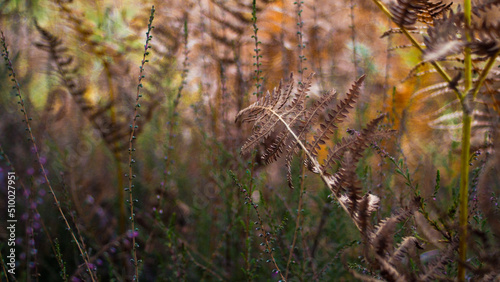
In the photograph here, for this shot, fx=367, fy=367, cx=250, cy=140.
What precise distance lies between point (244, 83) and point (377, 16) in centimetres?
133

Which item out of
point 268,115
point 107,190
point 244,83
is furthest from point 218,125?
point 268,115

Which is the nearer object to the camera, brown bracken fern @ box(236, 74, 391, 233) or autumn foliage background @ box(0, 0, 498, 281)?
brown bracken fern @ box(236, 74, 391, 233)

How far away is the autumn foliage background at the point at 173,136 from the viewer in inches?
56.8

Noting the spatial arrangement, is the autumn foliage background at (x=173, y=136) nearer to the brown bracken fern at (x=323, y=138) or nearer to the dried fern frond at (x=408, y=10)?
the brown bracken fern at (x=323, y=138)

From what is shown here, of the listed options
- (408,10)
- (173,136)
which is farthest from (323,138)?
(173,136)

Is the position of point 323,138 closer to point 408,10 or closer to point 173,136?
point 408,10

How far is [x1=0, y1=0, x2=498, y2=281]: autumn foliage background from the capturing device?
1.44 metres

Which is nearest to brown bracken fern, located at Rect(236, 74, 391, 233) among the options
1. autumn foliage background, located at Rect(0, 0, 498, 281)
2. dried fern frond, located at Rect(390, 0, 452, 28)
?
dried fern frond, located at Rect(390, 0, 452, 28)

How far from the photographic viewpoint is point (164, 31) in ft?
5.74

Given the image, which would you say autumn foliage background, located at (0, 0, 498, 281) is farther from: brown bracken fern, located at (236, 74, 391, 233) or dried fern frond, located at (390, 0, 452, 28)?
dried fern frond, located at (390, 0, 452, 28)

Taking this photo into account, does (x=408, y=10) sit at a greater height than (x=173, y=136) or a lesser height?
greater

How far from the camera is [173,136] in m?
1.42

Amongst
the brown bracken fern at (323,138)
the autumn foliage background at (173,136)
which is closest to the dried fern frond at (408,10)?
the brown bracken fern at (323,138)

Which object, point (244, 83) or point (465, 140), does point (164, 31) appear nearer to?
point (244, 83)
